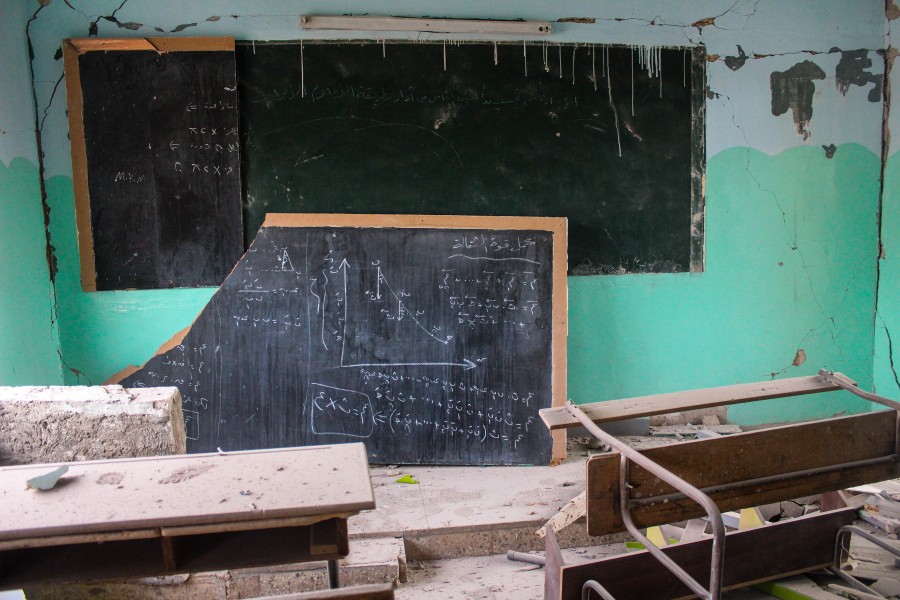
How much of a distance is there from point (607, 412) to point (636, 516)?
0.36 m

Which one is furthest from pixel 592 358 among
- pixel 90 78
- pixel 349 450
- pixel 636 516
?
pixel 90 78

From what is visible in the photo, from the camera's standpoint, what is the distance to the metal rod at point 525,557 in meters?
2.74

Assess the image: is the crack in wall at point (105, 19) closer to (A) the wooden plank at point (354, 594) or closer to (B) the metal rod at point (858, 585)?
(A) the wooden plank at point (354, 594)

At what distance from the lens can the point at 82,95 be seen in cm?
336

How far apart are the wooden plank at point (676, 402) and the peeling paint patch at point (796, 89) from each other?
7.75 feet

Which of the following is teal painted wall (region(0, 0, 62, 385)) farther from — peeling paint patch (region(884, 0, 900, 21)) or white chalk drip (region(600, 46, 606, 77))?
peeling paint patch (region(884, 0, 900, 21))

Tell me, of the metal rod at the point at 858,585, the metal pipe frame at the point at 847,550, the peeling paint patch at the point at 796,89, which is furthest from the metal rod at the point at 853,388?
the peeling paint patch at the point at 796,89

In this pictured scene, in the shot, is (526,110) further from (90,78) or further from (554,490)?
(90,78)

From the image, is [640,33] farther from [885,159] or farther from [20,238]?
[20,238]

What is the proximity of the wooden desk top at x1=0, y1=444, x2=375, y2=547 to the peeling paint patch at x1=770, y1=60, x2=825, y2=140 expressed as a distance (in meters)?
3.58

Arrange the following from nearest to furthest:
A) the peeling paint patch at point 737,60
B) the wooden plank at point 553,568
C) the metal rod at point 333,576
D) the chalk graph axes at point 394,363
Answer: the metal rod at point 333,576 < the wooden plank at point 553,568 < the chalk graph axes at point 394,363 < the peeling paint patch at point 737,60

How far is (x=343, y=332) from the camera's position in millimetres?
3434

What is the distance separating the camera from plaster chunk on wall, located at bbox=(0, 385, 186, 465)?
2.16 metres

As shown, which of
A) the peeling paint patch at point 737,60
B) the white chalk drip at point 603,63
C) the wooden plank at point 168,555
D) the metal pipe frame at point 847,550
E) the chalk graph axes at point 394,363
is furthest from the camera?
the peeling paint patch at point 737,60
